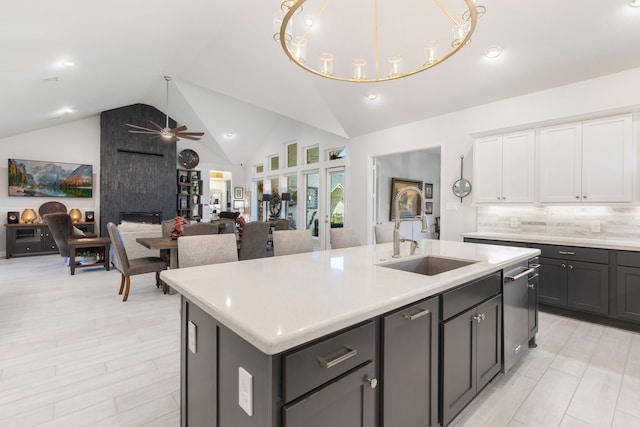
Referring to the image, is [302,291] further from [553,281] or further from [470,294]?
[553,281]

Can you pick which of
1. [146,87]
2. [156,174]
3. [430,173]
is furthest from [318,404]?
[156,174]

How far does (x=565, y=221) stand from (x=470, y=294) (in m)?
3.01

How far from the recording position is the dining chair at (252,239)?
440 centimetres

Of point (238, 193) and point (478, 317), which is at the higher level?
point (238, 193)

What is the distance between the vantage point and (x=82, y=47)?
3777 millimetres

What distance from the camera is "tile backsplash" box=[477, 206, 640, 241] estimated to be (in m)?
3.33

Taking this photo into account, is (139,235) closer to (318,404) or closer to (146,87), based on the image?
(146,87)

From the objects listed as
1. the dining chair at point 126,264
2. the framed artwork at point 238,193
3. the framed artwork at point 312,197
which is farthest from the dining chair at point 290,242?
the framed artwork at point 238,193

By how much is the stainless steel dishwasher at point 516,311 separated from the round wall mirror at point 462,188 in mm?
2129

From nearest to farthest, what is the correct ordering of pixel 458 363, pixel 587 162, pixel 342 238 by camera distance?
pixel 458 363 < pixel 342 238 < pixel 587 162

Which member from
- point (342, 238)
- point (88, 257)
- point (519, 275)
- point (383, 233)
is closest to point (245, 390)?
point (519, 275)

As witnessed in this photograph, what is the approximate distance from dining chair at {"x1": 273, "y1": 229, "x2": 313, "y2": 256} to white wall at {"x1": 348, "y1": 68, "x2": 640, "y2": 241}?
2832 millimetres

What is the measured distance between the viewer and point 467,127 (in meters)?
4.41

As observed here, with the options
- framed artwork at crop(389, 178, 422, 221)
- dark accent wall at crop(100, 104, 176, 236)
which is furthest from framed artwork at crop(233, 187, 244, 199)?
framed artwork at crop(389, 178, 422, 221)
